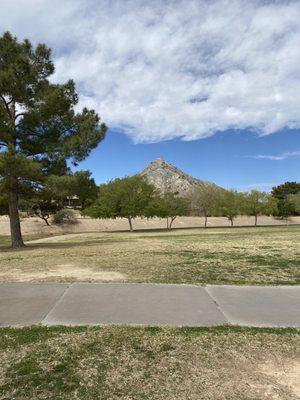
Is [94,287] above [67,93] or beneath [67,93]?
beneath

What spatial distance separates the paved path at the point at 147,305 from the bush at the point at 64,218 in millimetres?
53114

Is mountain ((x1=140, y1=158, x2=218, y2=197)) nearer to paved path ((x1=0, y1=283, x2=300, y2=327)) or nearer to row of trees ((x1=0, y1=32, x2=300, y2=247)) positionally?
row of trees ((x1=0, y1=32, x2=300, y2=247))

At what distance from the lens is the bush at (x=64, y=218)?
2386 inches

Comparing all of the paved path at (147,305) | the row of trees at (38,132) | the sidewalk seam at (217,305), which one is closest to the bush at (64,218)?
the row of trees at (38,132)

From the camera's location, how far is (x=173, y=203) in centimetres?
6334

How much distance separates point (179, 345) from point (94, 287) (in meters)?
3.50

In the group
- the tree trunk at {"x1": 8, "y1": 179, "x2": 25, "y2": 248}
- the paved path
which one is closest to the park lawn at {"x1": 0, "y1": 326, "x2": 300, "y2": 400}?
the paved path

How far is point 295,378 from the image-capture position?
4.11 m

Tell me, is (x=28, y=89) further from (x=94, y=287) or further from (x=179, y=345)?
(x=179, y=345)

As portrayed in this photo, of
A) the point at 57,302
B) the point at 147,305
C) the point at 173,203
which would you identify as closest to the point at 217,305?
the point at 147,305

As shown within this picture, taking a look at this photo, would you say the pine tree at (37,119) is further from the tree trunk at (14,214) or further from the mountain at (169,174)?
the mountain at (169,174)

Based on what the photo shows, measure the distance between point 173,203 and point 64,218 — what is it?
16.1m

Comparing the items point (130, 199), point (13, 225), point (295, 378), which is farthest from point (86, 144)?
point (130, 199)

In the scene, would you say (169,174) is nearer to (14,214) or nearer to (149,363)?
(14,214)
